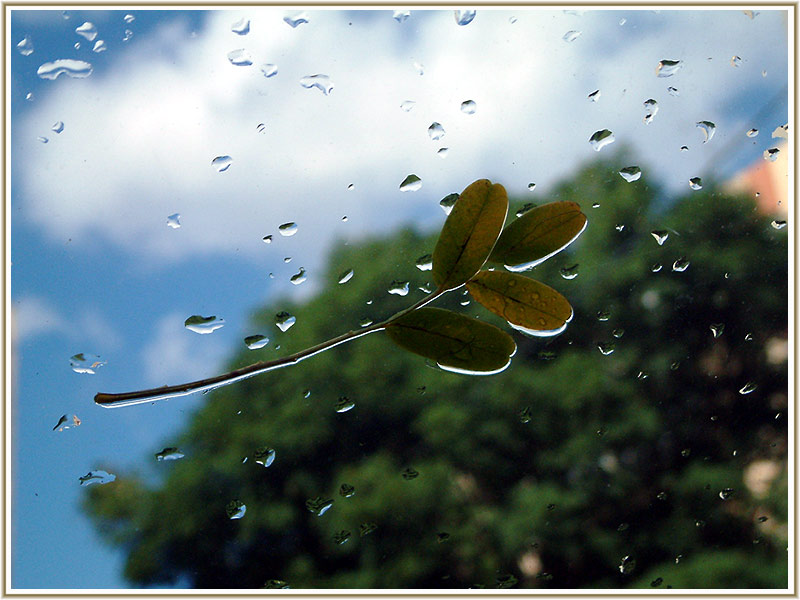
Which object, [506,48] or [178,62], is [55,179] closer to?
[178,62]

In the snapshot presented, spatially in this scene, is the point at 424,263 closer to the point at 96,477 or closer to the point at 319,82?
the point at 319,82

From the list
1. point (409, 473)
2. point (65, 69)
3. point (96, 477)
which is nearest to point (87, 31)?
point (65, 69)

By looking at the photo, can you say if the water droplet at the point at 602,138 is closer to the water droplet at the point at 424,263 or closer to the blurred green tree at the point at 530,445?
the blurred green tree at the point at 530,445

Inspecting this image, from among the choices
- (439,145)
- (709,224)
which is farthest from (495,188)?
(709,224)

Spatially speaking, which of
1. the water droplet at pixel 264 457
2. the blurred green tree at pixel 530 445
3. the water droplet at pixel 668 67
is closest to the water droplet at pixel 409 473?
the blurred green tree at pixel 530 445

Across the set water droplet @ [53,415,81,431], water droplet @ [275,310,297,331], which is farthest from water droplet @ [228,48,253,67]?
A: water droplet @ [53,415,81,431]

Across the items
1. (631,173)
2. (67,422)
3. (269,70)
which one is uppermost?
(269,70)
